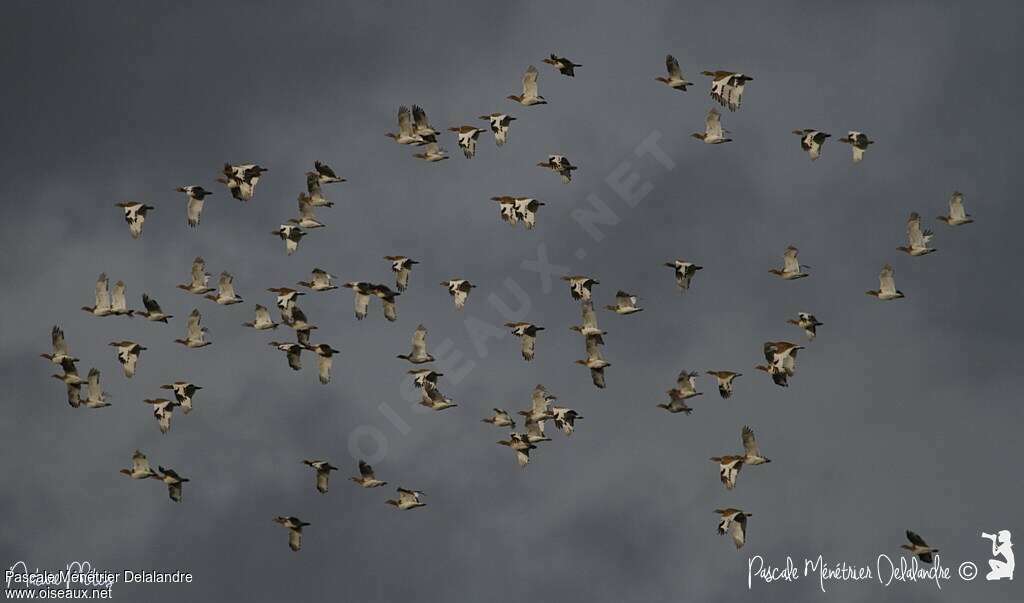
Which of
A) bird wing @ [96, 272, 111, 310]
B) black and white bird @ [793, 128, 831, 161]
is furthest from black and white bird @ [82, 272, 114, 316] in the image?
black and white bird @ [793, 128, 831, 161]

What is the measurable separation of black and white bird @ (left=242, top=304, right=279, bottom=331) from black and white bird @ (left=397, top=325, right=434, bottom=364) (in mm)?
8057

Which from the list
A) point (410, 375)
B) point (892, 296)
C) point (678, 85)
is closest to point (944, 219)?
point (892, 296)

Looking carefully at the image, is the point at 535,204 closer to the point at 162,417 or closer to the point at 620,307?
the point at 620,307

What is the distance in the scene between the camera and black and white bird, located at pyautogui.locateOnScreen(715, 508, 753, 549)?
167m

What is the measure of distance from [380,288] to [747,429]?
77.5ft

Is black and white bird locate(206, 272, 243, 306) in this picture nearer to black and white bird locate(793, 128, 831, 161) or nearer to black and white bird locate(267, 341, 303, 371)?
black and white bird locate(267, 341, 303, 371)

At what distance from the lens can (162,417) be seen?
576 feet

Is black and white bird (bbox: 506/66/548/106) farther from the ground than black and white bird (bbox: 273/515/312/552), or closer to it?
farther from the ground

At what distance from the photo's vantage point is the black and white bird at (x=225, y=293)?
177 m

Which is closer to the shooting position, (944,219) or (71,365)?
(944,219)

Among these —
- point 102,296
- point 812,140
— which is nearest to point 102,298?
point 102,296

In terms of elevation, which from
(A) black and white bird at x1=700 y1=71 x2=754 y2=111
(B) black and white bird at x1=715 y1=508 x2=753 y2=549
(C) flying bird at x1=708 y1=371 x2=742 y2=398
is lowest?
(B) black and white bird at x1=715 y1=508 x2=753 y2=549

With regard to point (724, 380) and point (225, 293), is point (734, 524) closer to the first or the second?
point (724, 380)

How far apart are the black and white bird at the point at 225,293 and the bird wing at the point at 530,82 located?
70.6 feet
